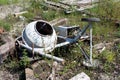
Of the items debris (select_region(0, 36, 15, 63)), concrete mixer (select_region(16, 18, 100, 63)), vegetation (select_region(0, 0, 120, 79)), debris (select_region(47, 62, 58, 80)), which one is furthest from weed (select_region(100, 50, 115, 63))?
debris (select_region(0, 36, 15, 63))

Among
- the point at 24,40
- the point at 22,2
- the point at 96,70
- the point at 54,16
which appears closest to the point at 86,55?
the point at 96,70

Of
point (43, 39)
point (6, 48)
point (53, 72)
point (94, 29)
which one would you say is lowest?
point (53, 72)

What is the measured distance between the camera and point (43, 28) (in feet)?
21.4

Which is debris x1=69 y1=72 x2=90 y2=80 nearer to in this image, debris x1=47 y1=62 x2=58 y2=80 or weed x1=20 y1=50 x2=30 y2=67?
debris x1=47 y1=62 x2=58 y2=80

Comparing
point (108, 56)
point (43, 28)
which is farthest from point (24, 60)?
point (108, 56)

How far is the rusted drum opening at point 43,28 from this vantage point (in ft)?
21.0

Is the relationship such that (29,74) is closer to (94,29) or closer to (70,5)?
(94,29)

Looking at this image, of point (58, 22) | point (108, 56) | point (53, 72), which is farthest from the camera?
point (58, 22)

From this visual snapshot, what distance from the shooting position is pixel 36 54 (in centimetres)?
591

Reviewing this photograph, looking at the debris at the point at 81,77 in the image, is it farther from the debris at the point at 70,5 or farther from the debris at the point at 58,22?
the debris at the point at 70,5

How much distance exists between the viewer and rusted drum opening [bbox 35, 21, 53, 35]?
6.40 m

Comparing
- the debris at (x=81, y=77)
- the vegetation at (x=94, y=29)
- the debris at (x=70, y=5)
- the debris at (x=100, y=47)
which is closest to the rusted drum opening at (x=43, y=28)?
the vegetation at (x=94, y=29)

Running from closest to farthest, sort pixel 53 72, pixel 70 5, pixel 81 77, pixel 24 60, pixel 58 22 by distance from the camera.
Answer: pixel 81 77, pixel 53 72, pixel 24 60, pixel 58 22, pixel 70 5

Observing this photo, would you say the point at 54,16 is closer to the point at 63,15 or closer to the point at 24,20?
the point at 63,15
